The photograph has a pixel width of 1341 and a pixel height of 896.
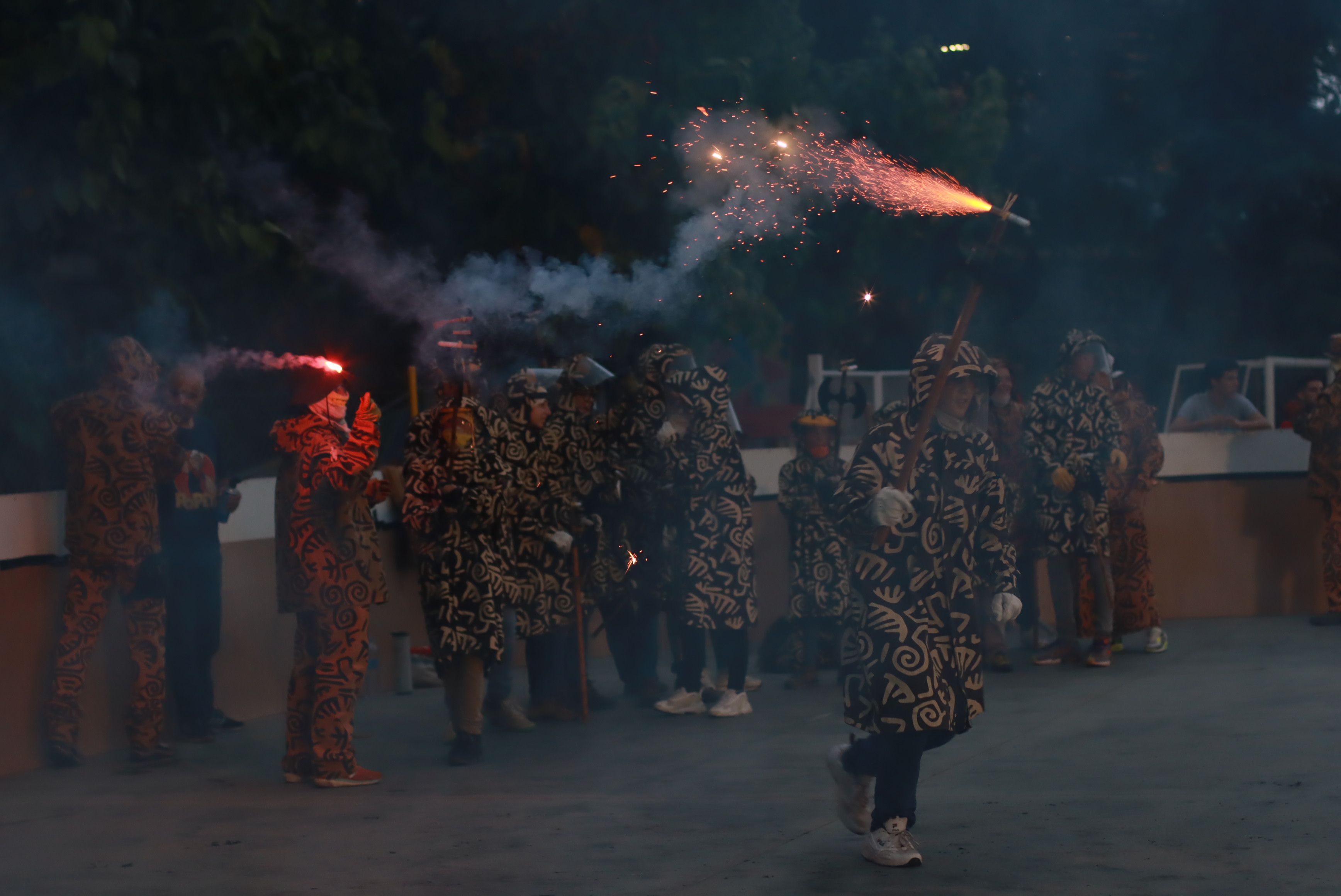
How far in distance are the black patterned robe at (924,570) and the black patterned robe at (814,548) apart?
3.95 m

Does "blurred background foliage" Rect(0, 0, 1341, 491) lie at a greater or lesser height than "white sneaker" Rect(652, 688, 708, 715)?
greater

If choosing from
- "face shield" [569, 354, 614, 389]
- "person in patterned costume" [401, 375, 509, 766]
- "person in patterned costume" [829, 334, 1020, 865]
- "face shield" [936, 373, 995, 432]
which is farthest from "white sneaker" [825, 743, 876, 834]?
"face shield" [569, 354, 614, 389]

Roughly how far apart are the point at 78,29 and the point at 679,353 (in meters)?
3.83

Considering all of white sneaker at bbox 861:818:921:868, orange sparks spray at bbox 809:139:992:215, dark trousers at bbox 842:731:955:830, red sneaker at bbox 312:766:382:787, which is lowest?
white sneaker at bbox 861:818:921:868

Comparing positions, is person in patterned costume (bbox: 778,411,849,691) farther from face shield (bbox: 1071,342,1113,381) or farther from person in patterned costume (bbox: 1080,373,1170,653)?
person in patterned costume (bbox: 1080,373,1170,653)

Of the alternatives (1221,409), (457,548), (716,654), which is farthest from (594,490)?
(1221,409)

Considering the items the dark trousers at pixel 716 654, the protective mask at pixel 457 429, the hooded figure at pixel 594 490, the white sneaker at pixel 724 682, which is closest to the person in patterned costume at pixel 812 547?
the white sneaker at pixel 724 682

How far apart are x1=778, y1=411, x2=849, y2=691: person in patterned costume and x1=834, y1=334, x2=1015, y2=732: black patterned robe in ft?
12.9

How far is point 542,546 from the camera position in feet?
29.9

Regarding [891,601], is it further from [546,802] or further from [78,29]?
[78,29]

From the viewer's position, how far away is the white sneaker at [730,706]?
355 inches

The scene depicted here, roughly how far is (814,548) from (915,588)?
4.26m

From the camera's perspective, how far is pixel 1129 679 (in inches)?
390

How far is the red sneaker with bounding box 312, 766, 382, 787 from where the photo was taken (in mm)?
7438
